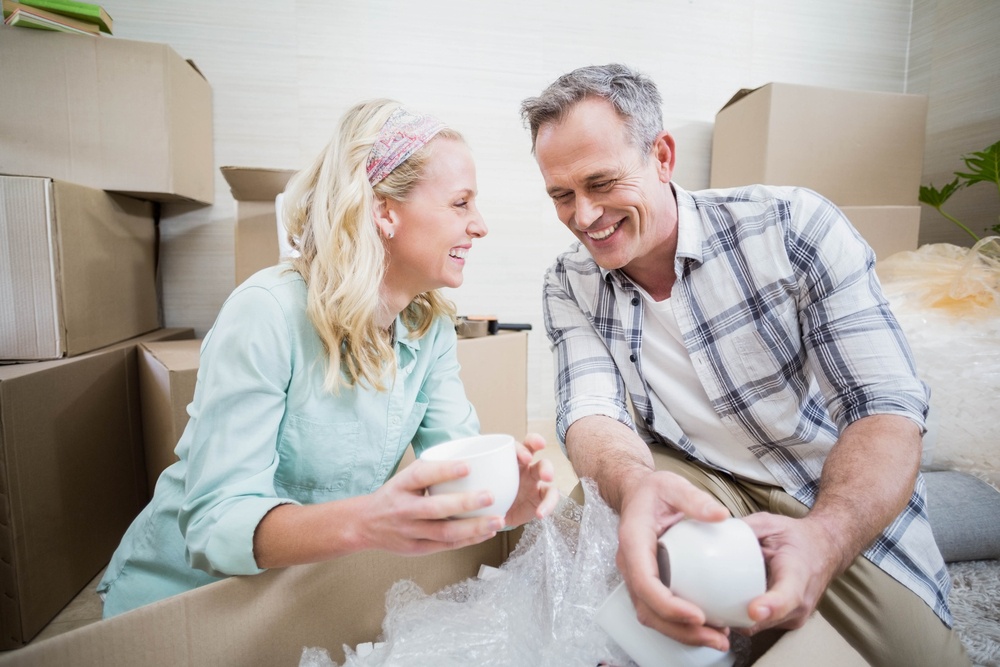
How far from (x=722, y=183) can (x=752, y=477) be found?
4.60ft

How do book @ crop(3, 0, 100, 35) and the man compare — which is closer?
the man

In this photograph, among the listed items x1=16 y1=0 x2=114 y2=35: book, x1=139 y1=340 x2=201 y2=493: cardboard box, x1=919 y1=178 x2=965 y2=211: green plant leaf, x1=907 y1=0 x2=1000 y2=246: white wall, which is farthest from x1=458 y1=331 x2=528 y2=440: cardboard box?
x1=907 y1=0 x2=1000 y2=246: white wall

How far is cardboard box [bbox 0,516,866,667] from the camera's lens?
1.53ft

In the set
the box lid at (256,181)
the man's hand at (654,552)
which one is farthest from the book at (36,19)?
the man's hand at (654,552)

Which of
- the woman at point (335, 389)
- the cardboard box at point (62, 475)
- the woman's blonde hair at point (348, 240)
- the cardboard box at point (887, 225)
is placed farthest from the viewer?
the cardboard box at point (887, 225)

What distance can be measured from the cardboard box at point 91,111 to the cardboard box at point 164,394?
49 cm

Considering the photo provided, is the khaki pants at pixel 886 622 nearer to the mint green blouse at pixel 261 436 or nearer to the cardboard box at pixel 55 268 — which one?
the mint green blouse at pixel 261 436

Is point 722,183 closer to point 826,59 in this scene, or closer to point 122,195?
point 826,59

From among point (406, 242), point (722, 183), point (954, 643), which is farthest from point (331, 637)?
point (722, 183)

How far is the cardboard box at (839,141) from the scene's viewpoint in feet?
5.97

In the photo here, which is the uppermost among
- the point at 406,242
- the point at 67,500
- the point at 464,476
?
the point at 406,242

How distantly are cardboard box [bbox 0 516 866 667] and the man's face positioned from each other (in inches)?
22.3

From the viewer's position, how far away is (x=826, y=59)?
7.48ft

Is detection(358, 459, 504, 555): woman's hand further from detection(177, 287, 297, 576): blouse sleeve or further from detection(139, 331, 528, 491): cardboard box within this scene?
detection(139, 331, 528, 491): cardboard box
